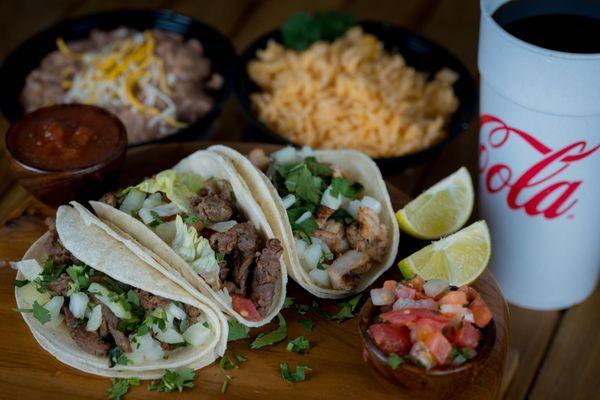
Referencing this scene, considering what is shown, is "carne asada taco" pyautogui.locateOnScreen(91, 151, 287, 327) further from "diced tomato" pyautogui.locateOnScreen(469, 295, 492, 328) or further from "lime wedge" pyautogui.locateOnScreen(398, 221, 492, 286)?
"diced tomato" pyautogui.locateOnScreen(469, 295, 492, 328)

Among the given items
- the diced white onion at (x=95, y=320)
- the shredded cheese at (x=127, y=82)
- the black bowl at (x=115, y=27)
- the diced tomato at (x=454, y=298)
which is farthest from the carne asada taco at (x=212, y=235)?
the shredded cheese at (x=127, y=82)

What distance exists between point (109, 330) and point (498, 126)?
1.51 meters

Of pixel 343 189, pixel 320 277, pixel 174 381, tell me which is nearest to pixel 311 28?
pixel 343 189

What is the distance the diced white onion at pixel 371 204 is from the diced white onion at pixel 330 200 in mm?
86

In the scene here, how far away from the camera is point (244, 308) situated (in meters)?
2.61

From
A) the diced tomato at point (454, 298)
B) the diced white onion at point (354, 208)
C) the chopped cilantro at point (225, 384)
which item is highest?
the diced tomato at point (454, 298)

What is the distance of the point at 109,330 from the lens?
255 centimetres

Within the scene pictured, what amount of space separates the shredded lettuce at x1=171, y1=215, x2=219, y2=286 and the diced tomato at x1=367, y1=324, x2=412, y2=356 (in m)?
0.55

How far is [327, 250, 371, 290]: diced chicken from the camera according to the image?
2.74 meters

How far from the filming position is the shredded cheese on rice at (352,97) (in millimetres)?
3592

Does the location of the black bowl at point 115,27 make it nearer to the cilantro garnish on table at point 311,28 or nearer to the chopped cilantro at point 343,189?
the cilantro garnish on table at point 311,28

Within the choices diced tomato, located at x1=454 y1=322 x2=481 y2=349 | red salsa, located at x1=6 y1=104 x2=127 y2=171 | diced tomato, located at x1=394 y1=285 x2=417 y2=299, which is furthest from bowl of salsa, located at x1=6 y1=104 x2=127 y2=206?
diced tomato, located at x1=454 y1=322 x2=481 y2=349

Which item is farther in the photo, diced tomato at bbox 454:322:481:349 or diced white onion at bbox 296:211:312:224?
diced white onion at bbox 296:211:312:224

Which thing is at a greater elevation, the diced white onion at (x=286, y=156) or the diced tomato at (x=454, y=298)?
the diced tomato at (x=454, y=298)
